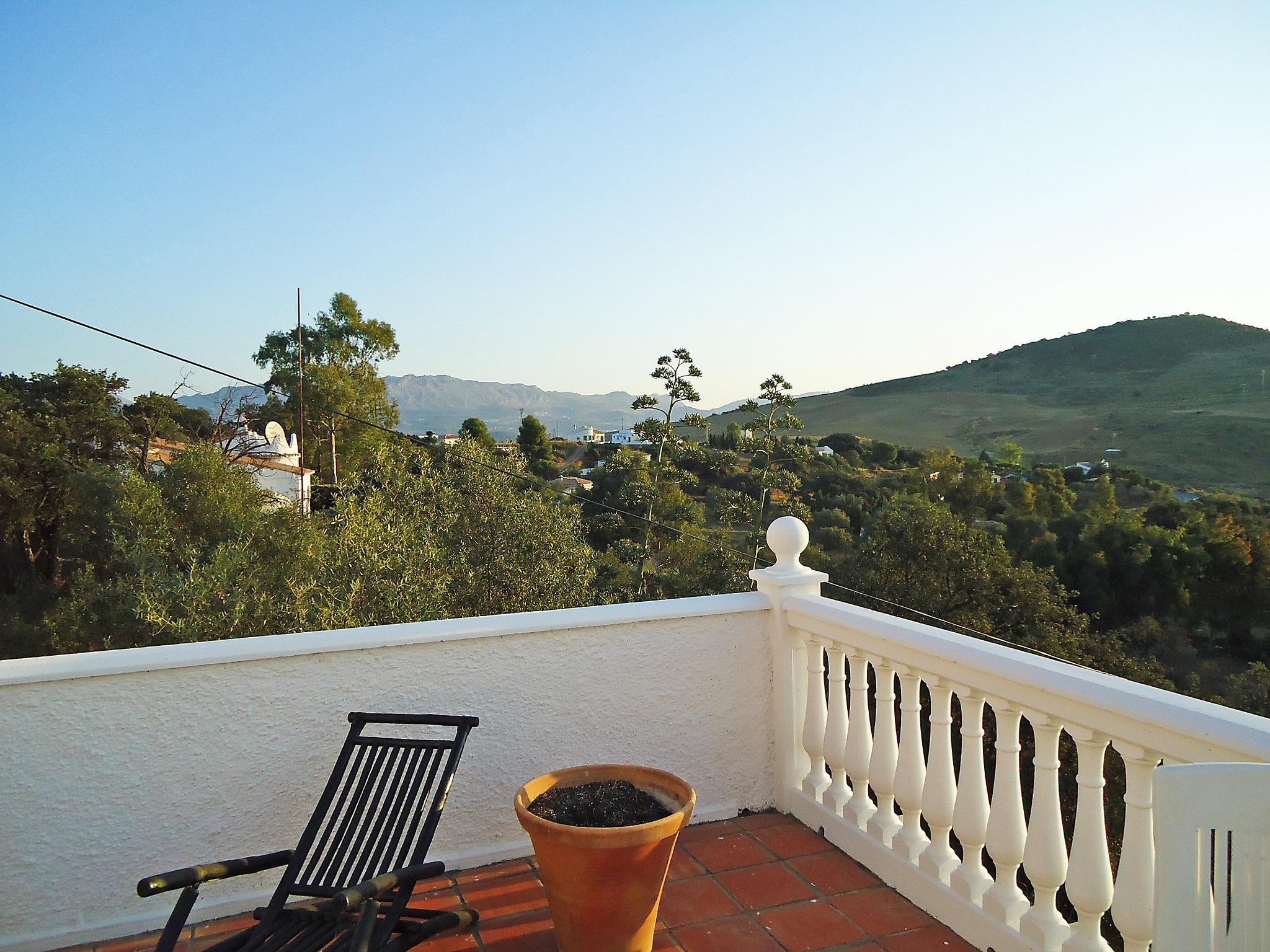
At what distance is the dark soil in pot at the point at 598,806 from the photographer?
7.27 feet

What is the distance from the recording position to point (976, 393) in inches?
1820

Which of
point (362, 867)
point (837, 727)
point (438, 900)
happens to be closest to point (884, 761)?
point (837, 727)

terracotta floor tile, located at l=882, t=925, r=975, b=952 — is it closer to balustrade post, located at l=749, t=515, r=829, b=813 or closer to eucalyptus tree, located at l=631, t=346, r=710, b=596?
balustrade post, located at l=749, t=515, r=829, b=813

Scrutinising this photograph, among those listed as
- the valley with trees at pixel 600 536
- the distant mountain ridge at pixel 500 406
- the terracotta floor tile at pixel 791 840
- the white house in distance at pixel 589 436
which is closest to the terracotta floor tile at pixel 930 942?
the terracotta floor tile at pixel 791 840

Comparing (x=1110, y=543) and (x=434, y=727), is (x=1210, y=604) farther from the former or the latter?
(x=434, y=727)

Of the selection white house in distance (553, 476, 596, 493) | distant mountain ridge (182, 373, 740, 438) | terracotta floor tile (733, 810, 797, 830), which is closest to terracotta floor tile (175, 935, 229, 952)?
terracotta floor tile (733, 810, 797, 830)

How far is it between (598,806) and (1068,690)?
4.12ft

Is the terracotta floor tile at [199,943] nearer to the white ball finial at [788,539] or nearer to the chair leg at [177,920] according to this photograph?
the chair leg at [177,920]

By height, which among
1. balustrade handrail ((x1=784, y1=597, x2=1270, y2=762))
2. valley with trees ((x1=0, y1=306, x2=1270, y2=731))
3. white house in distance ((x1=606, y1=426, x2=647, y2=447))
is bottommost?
valley with trees ((x1=0, y1=306, x2=1270, y2=731))

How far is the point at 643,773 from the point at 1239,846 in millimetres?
1687

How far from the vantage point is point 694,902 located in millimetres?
2506

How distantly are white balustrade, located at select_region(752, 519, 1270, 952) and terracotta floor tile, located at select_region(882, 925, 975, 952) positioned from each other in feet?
0.13

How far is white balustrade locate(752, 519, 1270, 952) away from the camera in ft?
5.35

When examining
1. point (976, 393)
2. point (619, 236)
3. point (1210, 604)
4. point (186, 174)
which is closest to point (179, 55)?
point (186, 174)
